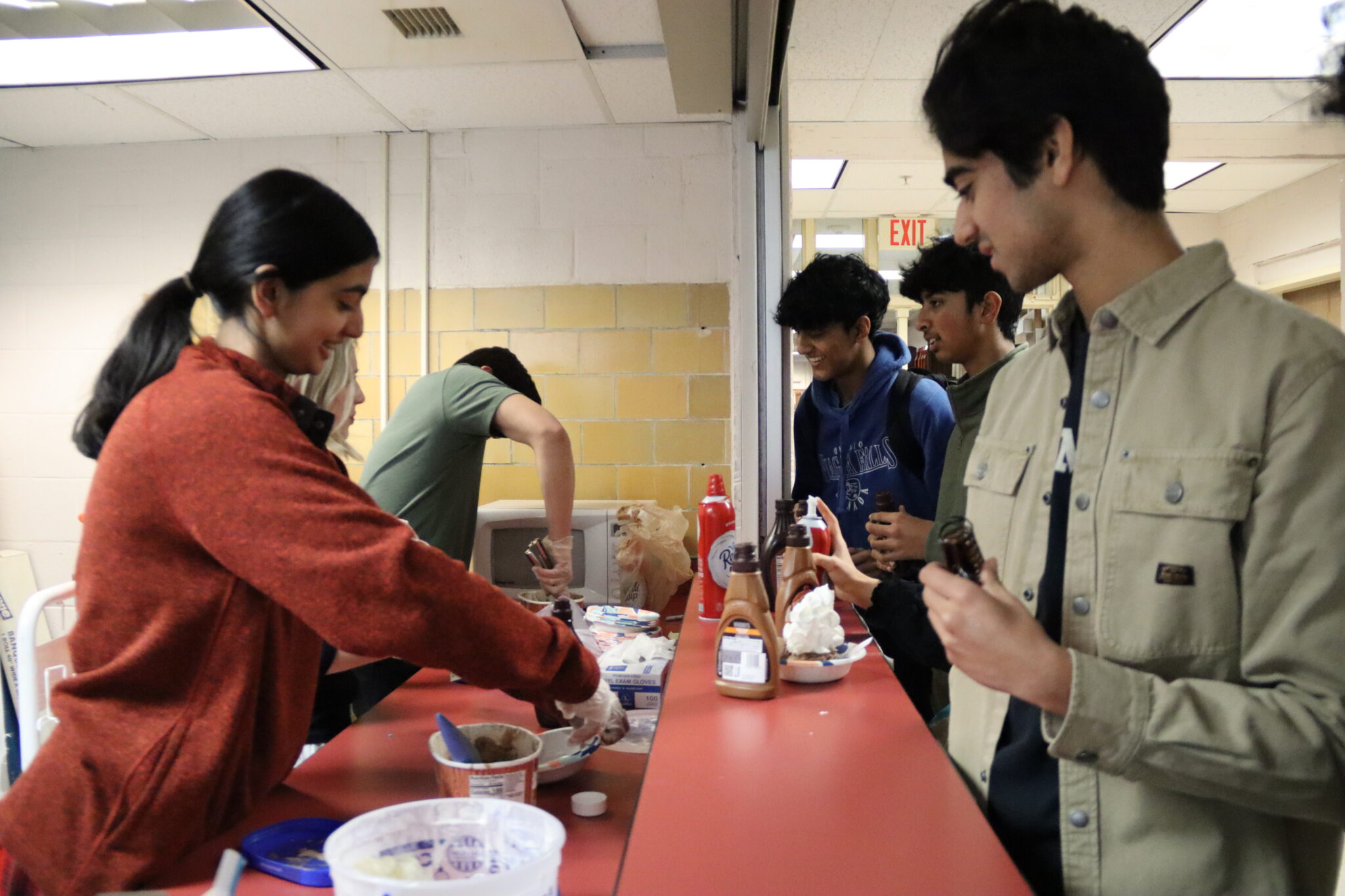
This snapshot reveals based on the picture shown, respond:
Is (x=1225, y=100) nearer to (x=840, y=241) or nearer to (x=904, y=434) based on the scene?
(x=904, y=434)

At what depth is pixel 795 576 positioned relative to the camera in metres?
1.67

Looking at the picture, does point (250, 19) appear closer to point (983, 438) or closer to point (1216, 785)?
point (983, 438)

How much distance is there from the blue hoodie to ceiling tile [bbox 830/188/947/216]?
3234mm

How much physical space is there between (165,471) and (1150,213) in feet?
3.91

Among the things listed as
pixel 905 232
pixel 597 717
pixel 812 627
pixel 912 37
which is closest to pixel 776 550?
pixel 812 627

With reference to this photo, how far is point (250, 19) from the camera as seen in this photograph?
9.93 ft

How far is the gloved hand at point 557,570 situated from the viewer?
2.56 m

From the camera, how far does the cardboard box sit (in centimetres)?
165

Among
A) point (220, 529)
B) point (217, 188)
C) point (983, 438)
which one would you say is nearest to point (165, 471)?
point (220, 529)

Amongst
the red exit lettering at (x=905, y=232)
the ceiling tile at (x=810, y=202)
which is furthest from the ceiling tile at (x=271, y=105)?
the red exit lettering at (x=905, y=232)

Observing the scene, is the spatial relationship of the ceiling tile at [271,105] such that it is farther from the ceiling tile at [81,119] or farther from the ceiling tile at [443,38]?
the ceiling tile at [443,38]

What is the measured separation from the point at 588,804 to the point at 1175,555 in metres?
0.78

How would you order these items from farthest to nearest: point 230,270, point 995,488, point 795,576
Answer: point 795,576 → point 230,270 → point 995,488

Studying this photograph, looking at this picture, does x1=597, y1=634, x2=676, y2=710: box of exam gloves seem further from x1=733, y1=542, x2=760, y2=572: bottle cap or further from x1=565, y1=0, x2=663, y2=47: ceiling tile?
x1=565, y1=0, x2=663, y2=47: ceiling tile
